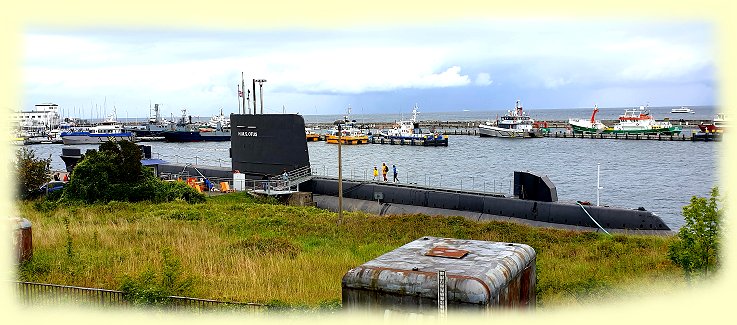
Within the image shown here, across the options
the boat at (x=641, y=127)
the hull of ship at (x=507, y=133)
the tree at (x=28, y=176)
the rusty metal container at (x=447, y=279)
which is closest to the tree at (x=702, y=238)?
the rusty metal container at (x=447, y=279)

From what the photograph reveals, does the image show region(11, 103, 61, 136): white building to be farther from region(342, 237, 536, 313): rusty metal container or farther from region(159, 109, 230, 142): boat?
region(342, 237, 536, 313): rusty metal container

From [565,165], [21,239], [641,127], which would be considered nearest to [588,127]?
[641,127]

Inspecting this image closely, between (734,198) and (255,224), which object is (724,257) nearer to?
(734,198)

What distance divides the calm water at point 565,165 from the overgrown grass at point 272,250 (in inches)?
635

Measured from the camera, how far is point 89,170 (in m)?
23.7

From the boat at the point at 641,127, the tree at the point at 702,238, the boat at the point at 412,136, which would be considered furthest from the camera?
the boat at the point at 641,127

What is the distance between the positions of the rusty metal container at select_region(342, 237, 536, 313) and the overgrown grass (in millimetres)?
2383

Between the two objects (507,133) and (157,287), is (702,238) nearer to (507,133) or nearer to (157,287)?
(157,287)

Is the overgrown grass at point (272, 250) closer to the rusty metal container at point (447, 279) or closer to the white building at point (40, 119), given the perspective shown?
the rusty metal container at point (447, 279)

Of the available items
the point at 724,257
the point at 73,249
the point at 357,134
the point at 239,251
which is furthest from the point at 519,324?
the point at 357,134

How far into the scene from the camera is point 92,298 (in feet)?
28.4

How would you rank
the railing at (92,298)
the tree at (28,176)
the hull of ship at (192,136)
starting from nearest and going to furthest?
the railing at (92,298) → the tree at (28,176) → the hull of ship at (192,136)

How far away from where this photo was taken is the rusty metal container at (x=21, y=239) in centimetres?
1165

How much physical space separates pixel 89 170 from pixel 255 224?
9564 millimetres
